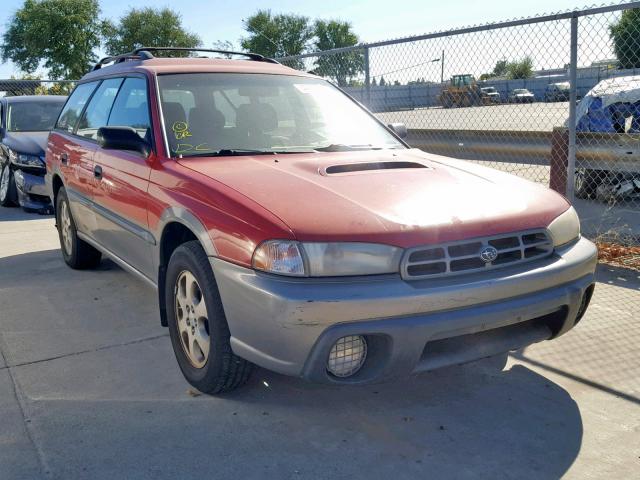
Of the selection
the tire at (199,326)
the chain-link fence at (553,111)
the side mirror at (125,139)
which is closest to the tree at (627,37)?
the chain-link fence at (553,111)

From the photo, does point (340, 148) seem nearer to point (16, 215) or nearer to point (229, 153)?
point (229, 153)

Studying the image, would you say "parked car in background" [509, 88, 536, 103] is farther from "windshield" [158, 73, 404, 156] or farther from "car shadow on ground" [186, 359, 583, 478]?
"car shadow on ground" [186, 359, 583, 478]

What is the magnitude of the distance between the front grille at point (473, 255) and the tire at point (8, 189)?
819 cm

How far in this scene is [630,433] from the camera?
3.03m

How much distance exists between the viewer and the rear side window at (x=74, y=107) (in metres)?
5.59

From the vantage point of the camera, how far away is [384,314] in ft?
9.02

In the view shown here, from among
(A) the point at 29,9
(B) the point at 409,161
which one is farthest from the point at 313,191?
(A) the point at 29,9

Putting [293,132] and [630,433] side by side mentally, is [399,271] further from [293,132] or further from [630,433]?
[293,132]

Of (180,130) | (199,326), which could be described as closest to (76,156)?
(180,130)

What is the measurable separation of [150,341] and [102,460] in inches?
55.1

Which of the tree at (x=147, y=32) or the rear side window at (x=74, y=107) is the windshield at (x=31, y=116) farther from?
the tree at (x=147, y=32)

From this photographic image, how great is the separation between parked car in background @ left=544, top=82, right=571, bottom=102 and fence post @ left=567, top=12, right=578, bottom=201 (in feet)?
0.37

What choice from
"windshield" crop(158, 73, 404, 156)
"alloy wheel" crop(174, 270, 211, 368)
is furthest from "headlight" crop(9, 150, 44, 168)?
"alloy wheel" crop(174, 270, 211, 368)

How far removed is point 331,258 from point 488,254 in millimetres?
706
